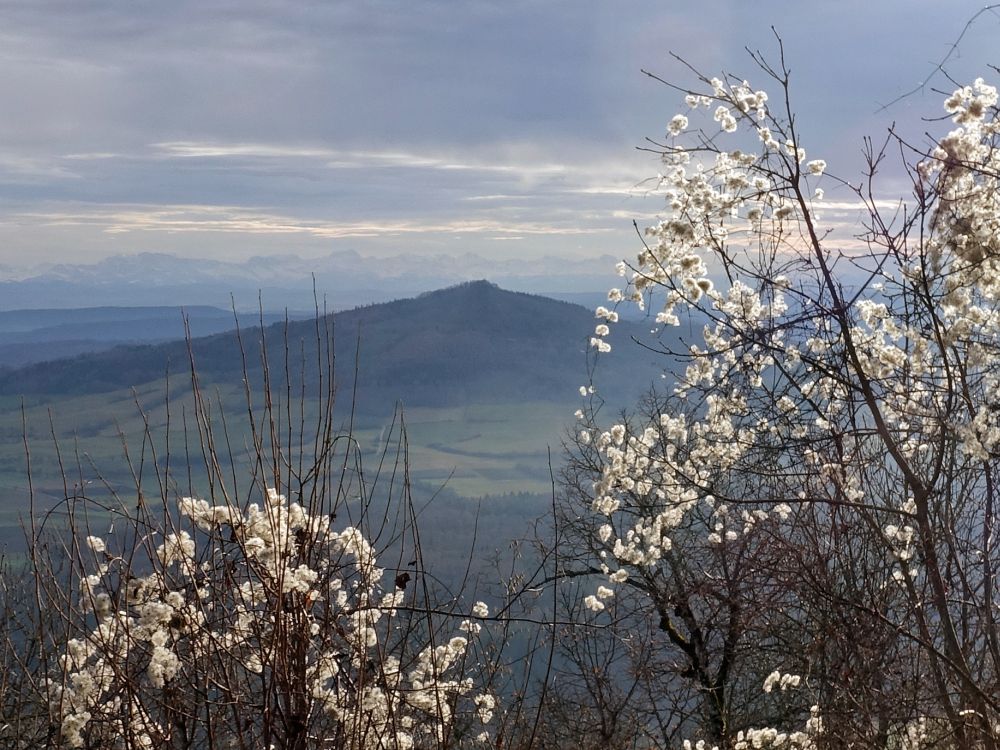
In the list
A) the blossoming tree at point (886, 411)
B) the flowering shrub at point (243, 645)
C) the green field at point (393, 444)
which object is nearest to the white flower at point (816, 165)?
the blossoming tree at point (886, 411)

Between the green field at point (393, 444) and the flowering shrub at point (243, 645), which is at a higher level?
the flowering shrub at point (243, 645)

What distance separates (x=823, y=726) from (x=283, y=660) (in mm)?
3481

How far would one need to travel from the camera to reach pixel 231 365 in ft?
594

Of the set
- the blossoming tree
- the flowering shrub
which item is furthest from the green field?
the flowering shrub

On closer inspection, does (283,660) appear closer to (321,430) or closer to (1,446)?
(321,430)

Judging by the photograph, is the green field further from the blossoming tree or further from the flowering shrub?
the flowering shrub

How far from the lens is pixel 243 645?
279cm

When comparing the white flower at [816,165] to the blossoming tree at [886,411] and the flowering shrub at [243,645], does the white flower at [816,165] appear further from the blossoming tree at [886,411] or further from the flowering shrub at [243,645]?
the flowering shrub at [243,645]

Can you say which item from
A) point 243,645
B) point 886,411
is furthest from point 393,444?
point 243,645

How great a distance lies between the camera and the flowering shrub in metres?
2.66

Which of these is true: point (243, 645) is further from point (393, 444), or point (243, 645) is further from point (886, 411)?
point (393, 444)

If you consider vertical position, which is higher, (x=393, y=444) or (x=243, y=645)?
(x=243, y=645)

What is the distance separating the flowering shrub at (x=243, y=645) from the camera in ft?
8.72

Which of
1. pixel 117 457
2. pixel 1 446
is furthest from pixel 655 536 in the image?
pixel 1 446
